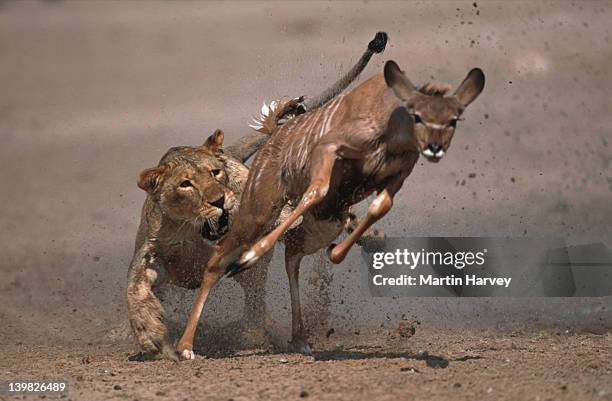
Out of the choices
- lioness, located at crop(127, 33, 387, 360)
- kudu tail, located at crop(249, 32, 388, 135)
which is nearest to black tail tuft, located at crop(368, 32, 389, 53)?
lioness, located at crop(127, 33, 387, 360)

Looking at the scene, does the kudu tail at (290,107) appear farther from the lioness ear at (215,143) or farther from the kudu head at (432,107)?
the kudu head at (432,107)

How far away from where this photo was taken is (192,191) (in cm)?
687

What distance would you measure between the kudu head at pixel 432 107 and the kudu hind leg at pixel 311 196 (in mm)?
570

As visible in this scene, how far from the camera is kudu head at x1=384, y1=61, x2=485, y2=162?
5.59 m

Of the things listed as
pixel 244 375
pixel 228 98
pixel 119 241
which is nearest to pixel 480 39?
pixel 228 98

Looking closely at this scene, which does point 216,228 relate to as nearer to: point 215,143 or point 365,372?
point 215,143

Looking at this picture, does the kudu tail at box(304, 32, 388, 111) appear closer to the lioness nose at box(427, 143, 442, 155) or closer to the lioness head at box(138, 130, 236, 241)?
the lioness head at box(138, 130, 236, 241)

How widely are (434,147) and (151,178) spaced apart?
2094 mm

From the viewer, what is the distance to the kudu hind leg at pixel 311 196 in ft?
19.8

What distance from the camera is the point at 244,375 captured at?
5875 mm

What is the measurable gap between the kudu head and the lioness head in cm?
157

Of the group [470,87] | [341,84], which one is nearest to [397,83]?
[470,87]

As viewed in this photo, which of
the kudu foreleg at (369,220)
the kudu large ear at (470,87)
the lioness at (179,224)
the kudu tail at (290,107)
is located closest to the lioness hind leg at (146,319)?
the lioness at (179,224)

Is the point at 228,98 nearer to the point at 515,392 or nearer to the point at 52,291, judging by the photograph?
the point at 52,291
